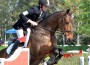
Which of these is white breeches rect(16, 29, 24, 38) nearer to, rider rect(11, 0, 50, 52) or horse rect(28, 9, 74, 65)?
rider rect(11, 0, 50, 52)

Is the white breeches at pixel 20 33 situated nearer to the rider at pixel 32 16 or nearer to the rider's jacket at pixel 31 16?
the rider at pixel 32 16

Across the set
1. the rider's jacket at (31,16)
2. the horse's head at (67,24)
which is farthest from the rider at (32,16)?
the horse's head at (67,24)

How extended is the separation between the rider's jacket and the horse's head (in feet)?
1.97

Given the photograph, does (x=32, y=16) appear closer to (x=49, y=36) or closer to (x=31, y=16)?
(x=31, y=16)

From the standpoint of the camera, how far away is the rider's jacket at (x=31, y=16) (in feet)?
35.3

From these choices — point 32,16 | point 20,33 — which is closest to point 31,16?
point 32,16

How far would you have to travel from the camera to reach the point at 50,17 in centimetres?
1135

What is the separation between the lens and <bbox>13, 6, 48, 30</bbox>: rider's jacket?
1077cm

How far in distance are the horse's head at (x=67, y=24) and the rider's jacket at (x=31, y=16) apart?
0.60 metres

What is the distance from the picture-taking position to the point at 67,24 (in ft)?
35.4

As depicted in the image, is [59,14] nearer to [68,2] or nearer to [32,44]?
[32,44]

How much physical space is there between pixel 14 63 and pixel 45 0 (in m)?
4.09

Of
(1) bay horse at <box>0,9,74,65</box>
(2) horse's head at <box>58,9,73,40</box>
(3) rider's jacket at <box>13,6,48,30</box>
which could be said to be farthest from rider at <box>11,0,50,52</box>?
(2) horse's head at <box>58,9,73,40</box>

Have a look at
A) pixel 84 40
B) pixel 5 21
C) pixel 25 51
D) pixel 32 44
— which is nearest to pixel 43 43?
pixel 32 44
